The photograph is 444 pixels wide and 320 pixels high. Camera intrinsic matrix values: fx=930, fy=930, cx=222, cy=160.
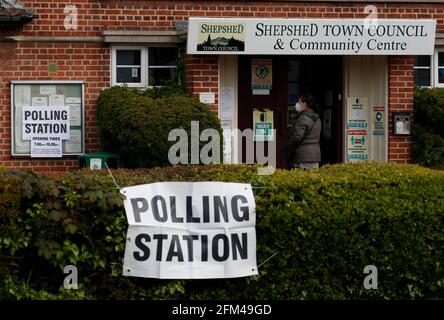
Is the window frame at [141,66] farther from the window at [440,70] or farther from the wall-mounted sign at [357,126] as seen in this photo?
the window at [440,70]

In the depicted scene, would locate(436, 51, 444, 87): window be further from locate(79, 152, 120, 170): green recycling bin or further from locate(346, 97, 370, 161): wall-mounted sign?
locate(79, 152, 120, 170): green recycling bin

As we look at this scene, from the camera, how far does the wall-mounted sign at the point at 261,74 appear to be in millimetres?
14258

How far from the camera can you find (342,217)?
23.2 ft

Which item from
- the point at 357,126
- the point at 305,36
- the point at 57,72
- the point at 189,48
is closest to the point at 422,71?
the point at 357,126

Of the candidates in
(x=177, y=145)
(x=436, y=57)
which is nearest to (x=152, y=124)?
(x=177, y=145)

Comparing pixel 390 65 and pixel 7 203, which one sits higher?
pixel 390 65

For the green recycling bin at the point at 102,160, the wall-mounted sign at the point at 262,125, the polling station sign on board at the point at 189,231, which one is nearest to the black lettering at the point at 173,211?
the polling station sign on board at the point at 189,231

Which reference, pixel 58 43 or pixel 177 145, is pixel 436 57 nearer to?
pixel 177 145

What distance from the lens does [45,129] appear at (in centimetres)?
1340

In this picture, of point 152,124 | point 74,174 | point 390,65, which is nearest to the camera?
point 74,174

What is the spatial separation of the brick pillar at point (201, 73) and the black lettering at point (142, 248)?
6791mm

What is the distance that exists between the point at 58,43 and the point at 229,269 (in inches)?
287

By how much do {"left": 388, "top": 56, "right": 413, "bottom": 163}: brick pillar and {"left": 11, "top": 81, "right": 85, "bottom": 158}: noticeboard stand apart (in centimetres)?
464

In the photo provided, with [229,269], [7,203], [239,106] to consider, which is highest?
[239,106]
